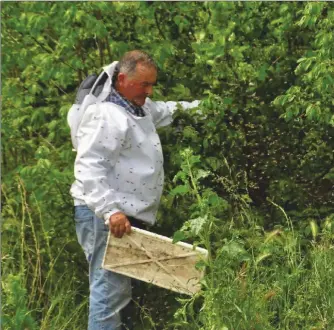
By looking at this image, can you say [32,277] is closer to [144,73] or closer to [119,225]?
[119,225]

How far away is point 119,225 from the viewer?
6.05 m

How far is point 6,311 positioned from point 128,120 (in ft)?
4.22

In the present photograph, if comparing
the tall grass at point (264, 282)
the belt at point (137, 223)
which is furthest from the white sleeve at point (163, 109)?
the tall grass at point (264, 282)

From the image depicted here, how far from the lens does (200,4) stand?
7188mm

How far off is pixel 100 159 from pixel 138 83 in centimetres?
48

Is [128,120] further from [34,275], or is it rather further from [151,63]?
[34,275]

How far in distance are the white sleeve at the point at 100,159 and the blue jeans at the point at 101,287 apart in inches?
8.5

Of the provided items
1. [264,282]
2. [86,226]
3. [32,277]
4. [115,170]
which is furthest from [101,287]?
[32,277]

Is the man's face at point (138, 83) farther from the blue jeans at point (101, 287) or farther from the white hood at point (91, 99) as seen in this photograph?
the blue jeans at point (101, 287)

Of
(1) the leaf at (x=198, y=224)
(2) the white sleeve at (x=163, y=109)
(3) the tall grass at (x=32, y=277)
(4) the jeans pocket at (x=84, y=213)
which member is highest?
(1) the leaf at (x=198, y=224)

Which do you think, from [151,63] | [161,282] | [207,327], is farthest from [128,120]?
[207,327]

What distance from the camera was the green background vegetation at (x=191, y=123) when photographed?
6.49 m

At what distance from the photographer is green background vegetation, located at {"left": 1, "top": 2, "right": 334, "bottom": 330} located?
6492 mm

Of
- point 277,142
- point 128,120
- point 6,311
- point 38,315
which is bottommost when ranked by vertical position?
point 38,315
